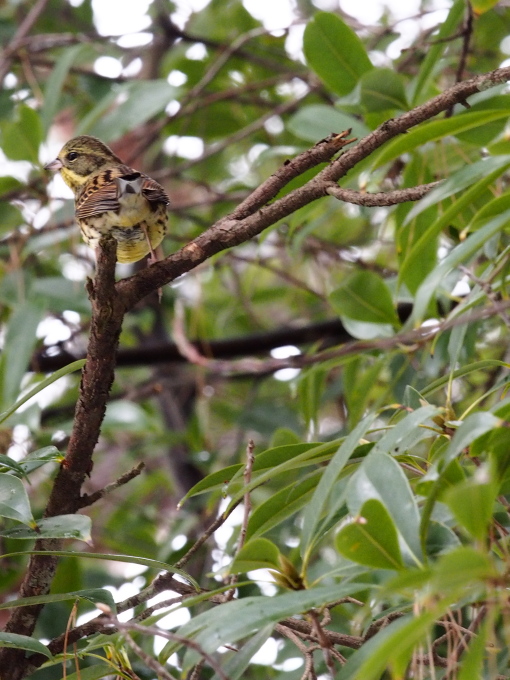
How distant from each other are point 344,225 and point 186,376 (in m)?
1.13

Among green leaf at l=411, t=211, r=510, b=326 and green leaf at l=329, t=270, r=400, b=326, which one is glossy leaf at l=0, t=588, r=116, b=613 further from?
green leaf at l=329, t=270, r=400, b=326

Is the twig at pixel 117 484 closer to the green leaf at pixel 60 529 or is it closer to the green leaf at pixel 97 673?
the green leaf at pixel 60 529

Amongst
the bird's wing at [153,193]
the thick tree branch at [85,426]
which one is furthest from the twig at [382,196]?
the bird's wing at [153,193]

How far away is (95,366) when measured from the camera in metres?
1.66

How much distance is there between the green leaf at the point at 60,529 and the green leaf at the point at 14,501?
1.7 inches

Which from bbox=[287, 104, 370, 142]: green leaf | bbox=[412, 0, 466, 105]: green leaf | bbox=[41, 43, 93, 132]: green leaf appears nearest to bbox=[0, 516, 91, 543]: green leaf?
bbox=[412, 0, 466, 105]: green leaf

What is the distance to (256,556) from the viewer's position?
124cm

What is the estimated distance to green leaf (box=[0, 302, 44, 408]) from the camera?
283 cm

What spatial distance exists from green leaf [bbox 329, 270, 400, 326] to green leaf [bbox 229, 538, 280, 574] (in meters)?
1.08

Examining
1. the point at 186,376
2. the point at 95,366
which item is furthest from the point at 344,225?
the point at 95,366

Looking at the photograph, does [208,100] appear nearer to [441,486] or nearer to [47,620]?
[47,620]

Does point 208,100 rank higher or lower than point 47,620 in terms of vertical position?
higher

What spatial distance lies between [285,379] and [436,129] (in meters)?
3.03

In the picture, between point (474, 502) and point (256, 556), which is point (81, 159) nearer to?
point (256, 556)
